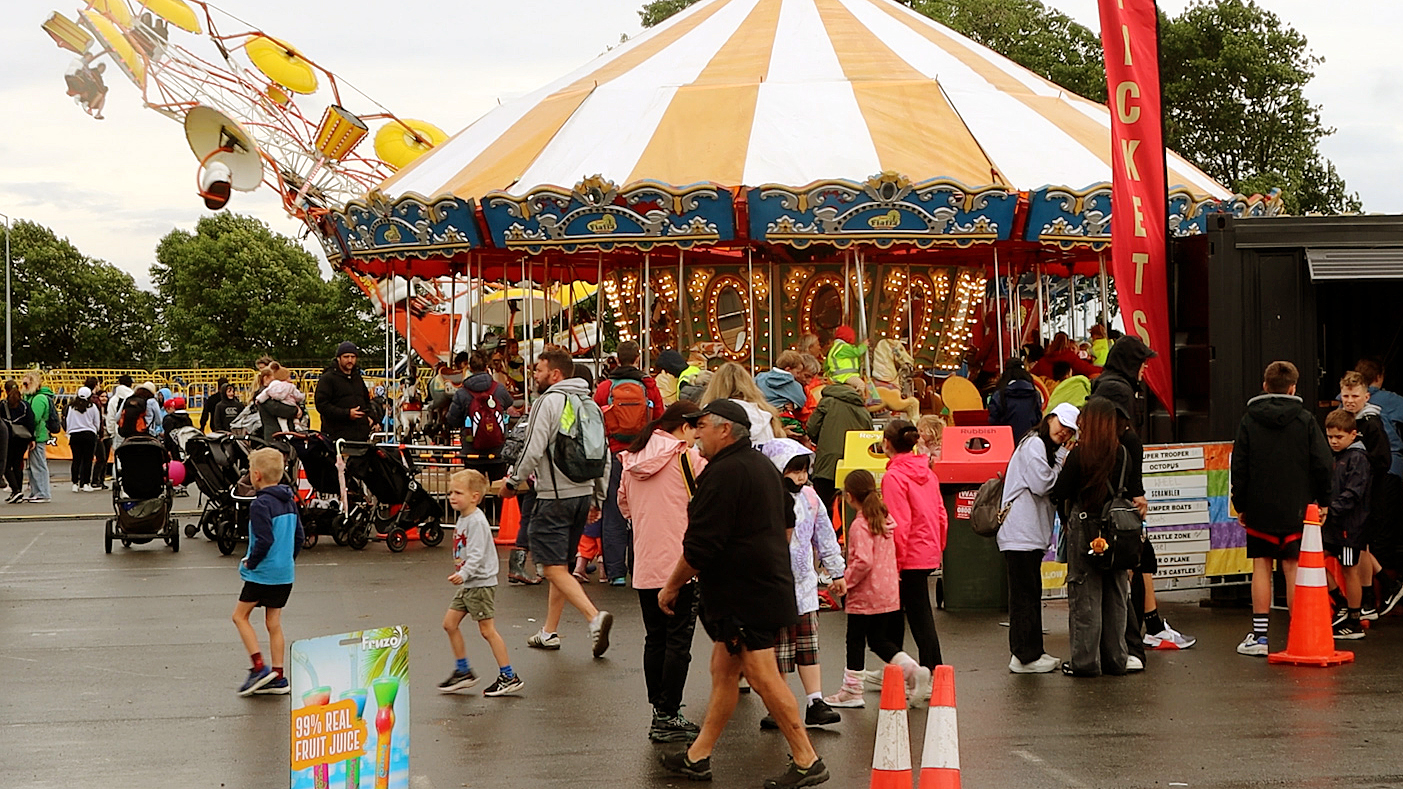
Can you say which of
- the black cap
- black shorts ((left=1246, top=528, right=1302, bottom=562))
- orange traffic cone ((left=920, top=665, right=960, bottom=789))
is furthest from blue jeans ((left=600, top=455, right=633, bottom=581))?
orange traffic cone ((left=920, top=665, right=960, bottom=789))

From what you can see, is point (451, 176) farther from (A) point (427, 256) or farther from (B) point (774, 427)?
(B) point (774, 427)

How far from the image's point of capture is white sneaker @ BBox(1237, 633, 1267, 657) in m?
9.00

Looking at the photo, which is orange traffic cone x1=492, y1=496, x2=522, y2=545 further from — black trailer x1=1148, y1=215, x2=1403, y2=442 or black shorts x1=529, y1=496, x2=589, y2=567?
black trailer x1=1148, y1=215, x2=1403, y2=442

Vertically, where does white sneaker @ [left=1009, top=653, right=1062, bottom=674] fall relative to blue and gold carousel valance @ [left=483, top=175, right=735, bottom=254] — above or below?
below

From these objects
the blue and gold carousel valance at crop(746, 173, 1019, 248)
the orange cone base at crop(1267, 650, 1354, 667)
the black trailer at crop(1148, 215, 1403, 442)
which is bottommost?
the orange cone base at crop(1267, 650, 1354, 667)

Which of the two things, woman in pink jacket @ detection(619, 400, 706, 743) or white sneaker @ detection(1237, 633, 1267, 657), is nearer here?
woman in pink jacket @ detection(619, 400, 706, 743)

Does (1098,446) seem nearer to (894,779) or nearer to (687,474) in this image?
(687,474)

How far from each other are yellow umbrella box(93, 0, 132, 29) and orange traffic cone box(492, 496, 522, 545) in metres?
20.4

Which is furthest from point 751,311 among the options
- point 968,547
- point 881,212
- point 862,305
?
point 968,547

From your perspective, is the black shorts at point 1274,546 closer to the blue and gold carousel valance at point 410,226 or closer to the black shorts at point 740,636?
the black shorts at point 740,636

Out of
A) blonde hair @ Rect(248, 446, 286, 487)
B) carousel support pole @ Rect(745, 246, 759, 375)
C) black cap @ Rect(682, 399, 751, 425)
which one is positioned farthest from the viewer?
carousel support pole @ Rect(745, 246, 759, 375)

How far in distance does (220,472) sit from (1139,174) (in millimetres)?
8764

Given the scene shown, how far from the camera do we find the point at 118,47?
31047mm

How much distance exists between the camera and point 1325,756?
660 cm
